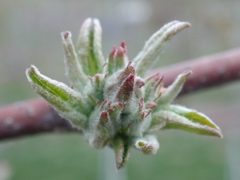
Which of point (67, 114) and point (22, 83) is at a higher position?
point (67, 114)

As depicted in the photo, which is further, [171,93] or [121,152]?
[171,93]

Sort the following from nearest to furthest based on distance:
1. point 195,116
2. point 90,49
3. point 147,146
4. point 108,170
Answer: point 147,146 < point 195,116 < point 90,49 < point 108,170

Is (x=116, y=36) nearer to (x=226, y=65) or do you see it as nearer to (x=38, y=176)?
(x=38, y=176)

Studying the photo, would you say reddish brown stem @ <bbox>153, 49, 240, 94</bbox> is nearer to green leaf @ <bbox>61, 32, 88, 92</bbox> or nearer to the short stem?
green leaf @ <bbox>61, 32, 88, 92</bbox>

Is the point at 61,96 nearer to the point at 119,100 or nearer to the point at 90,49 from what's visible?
the point at 119,100

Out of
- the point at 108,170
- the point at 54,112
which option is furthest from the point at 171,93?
the point at 108,170

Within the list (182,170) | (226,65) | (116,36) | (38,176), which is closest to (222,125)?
(182,170)
